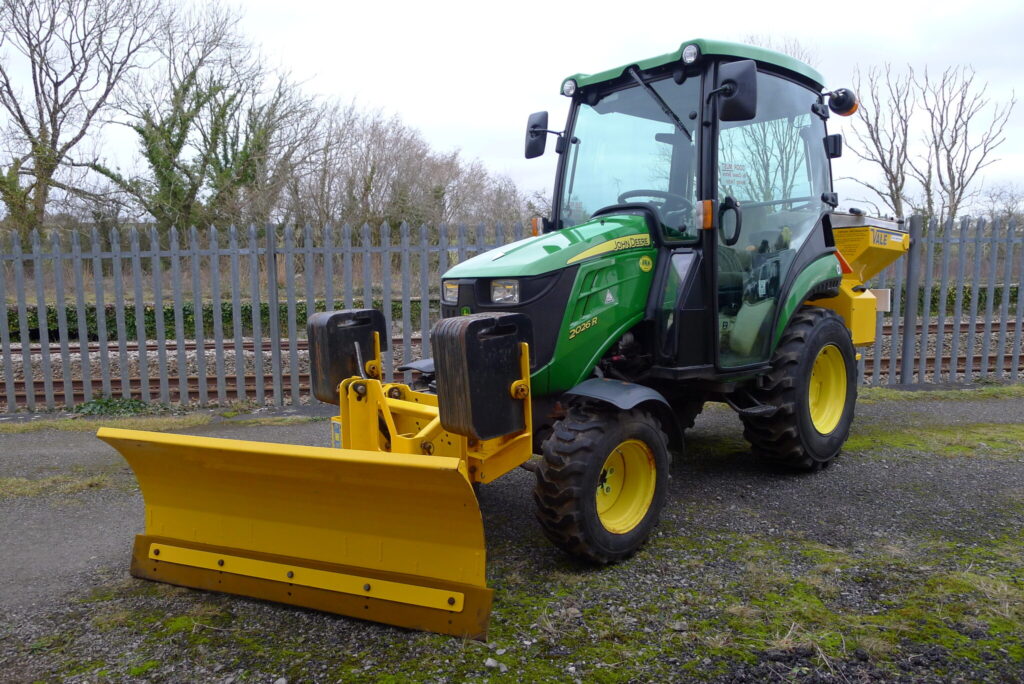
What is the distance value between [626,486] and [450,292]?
4.70 feet

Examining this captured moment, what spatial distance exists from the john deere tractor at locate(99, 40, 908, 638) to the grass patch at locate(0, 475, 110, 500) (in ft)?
6.45

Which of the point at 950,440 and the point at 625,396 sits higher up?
the point at 625,396

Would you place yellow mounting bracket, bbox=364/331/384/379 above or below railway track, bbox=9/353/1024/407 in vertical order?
above

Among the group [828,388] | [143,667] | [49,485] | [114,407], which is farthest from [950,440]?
[114,407]

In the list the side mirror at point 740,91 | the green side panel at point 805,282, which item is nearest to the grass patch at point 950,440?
the green side panel at point 805,282

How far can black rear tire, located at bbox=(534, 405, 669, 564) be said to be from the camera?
134 inches

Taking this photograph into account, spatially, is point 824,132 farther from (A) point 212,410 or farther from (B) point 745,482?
(A) point 212,410

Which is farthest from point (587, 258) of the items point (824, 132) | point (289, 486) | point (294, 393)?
point (294, 393)

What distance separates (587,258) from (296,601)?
216cm

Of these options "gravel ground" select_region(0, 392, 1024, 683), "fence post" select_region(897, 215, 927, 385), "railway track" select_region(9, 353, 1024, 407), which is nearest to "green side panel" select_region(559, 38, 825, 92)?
"gravel ground" select_region(0, 392, 1024, 683)

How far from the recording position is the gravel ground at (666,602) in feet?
9.27

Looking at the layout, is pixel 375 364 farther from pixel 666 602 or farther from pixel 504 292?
pixel 666 602

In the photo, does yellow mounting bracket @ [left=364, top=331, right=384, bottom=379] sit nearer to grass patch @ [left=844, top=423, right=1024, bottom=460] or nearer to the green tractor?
the green tractor

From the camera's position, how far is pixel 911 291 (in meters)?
8.41
